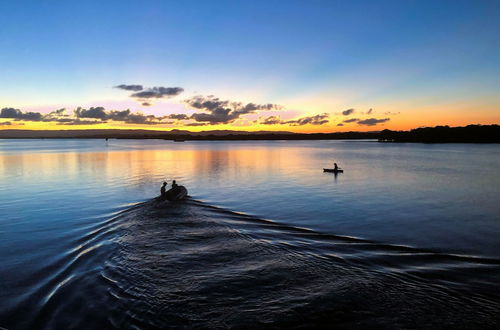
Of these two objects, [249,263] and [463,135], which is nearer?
[249,263]

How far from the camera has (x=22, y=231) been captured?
1744 cm

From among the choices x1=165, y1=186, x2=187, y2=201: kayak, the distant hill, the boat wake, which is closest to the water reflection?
x1=165, y1=186, x2=187, y2=201: kayak

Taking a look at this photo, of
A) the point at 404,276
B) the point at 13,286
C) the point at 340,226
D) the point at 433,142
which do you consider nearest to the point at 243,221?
the point at 340,226

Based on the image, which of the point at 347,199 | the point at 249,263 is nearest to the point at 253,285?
the point at 249,263

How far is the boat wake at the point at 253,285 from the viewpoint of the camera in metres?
8.19

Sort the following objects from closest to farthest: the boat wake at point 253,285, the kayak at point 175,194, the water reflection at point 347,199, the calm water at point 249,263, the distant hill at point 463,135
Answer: the boat wake at point 253,285 → the calm water at point 249,263 → the water reflection at point 347,199 → the kayak at point 175,194 → the distant hill at point 463,135

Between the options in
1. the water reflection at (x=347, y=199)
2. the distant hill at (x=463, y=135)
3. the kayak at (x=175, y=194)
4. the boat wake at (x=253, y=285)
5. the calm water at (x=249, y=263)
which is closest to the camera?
the boat wake at (x=253, y=285)

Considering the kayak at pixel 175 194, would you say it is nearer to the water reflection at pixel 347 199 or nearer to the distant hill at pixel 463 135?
the water reflection at pixel 347 199

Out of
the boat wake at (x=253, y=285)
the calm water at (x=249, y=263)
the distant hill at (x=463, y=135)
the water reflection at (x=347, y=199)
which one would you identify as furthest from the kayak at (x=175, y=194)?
the distant hill at (x=463, y=135)

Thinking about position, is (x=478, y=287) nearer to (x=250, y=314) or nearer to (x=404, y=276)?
(x=404, y=276)

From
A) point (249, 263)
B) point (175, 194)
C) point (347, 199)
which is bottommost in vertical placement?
point (347, 199)

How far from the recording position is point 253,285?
33.0ft

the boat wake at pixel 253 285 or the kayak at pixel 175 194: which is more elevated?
the kayak at pixel 175 194

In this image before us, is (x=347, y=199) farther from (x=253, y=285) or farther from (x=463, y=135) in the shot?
(x=463, y=135)
